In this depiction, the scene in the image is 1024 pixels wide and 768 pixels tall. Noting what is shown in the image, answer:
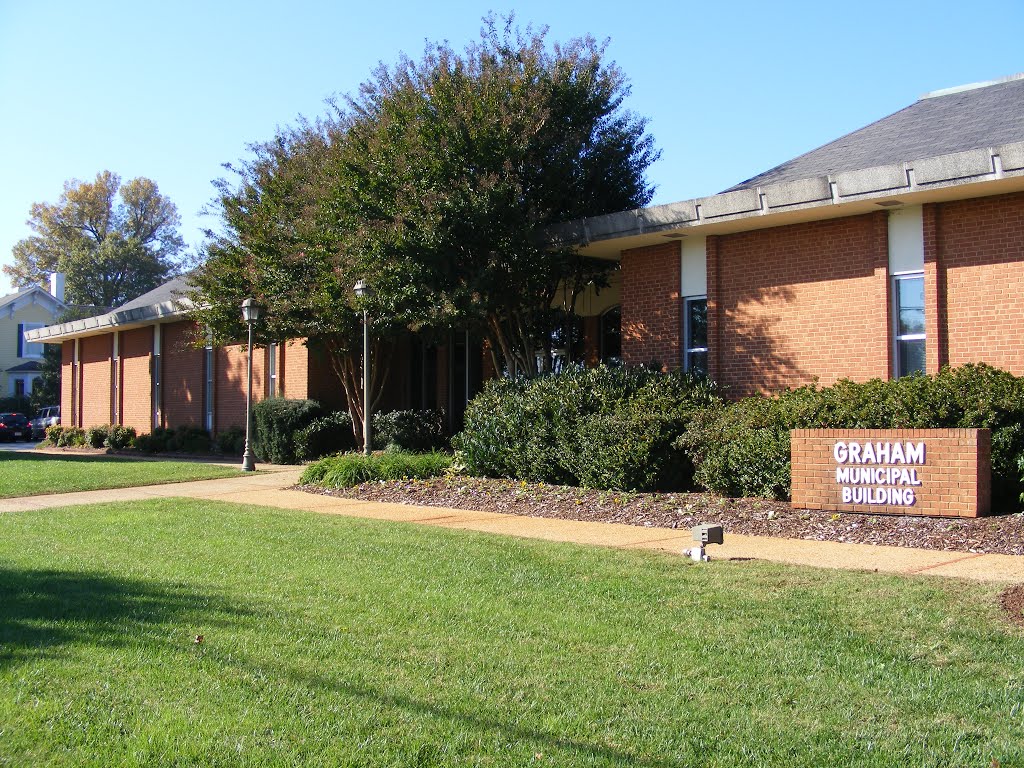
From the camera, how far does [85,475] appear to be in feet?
58.7

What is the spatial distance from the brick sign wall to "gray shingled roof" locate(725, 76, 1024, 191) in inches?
209

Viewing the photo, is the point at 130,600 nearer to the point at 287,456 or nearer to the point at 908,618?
the point at 908,618

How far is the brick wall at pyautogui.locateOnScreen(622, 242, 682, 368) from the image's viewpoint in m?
16.3

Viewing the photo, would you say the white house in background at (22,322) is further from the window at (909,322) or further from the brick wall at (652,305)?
the window at (909,322)

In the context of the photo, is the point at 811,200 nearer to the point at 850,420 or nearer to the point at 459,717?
the point at 850,420

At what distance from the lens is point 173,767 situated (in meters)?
3.81

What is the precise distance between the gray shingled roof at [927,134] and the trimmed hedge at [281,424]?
11.1 meters

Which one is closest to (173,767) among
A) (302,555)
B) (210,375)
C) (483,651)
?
(483,651)

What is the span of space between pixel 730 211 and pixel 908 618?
9522 millimetres

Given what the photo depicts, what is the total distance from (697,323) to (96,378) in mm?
26494

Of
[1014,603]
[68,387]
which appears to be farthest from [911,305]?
[68,387]

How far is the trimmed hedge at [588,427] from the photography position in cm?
1309

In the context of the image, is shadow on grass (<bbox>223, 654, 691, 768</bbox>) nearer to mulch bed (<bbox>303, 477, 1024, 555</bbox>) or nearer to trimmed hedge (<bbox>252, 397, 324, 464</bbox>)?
mulch bed (<bbox>303, 477, 1024, 555</bbox>)

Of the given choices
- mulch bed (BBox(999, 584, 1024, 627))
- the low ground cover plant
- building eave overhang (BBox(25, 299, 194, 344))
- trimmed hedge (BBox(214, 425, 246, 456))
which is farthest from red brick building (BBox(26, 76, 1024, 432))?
building eave overhang (BBox(25, 299, 194, 344))
